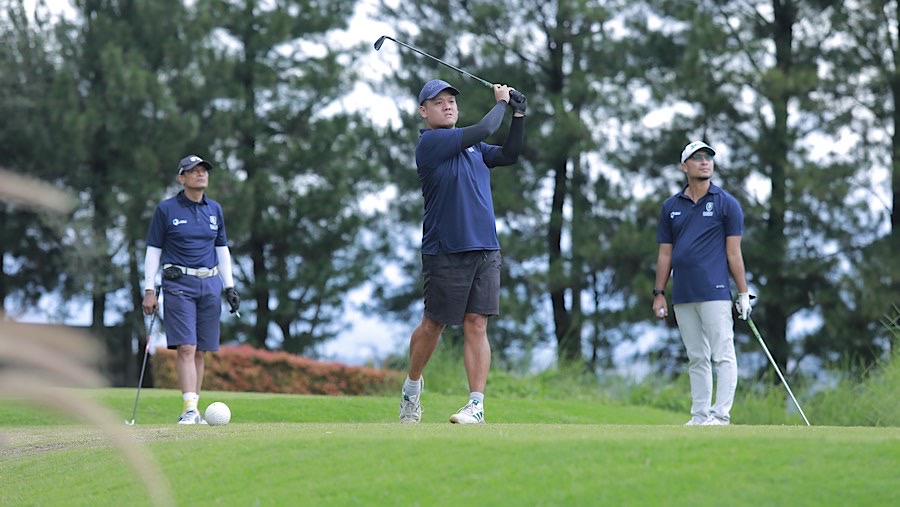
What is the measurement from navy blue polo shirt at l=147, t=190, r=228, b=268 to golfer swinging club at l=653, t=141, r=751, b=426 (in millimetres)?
3648

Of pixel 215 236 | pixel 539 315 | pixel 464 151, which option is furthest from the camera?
pixel 539 315

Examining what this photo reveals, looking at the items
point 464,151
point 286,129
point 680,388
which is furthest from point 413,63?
point 464,151

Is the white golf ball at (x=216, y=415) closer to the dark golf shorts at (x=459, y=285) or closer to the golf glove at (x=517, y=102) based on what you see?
the dark golf shorts at (x=459, y=285)

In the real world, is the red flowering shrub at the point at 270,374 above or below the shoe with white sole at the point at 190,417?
above

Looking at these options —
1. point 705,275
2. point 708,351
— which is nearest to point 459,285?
point 705,275

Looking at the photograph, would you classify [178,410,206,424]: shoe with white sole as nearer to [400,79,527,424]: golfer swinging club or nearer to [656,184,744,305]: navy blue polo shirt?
[400,79,527,424]: golfer swinging club

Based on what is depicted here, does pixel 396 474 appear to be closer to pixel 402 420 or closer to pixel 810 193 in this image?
pixel 402 420

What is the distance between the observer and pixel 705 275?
8.93m

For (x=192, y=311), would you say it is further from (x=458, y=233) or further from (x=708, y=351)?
(x=708, y=351)

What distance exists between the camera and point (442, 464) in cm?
521

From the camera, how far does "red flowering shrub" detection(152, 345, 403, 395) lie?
19484 millimetres

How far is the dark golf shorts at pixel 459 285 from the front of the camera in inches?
309

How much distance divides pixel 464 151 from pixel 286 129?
2015 centimetres

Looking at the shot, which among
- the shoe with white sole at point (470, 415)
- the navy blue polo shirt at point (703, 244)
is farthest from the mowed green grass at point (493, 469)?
the navy blue polo shirt at point (703, 244)
